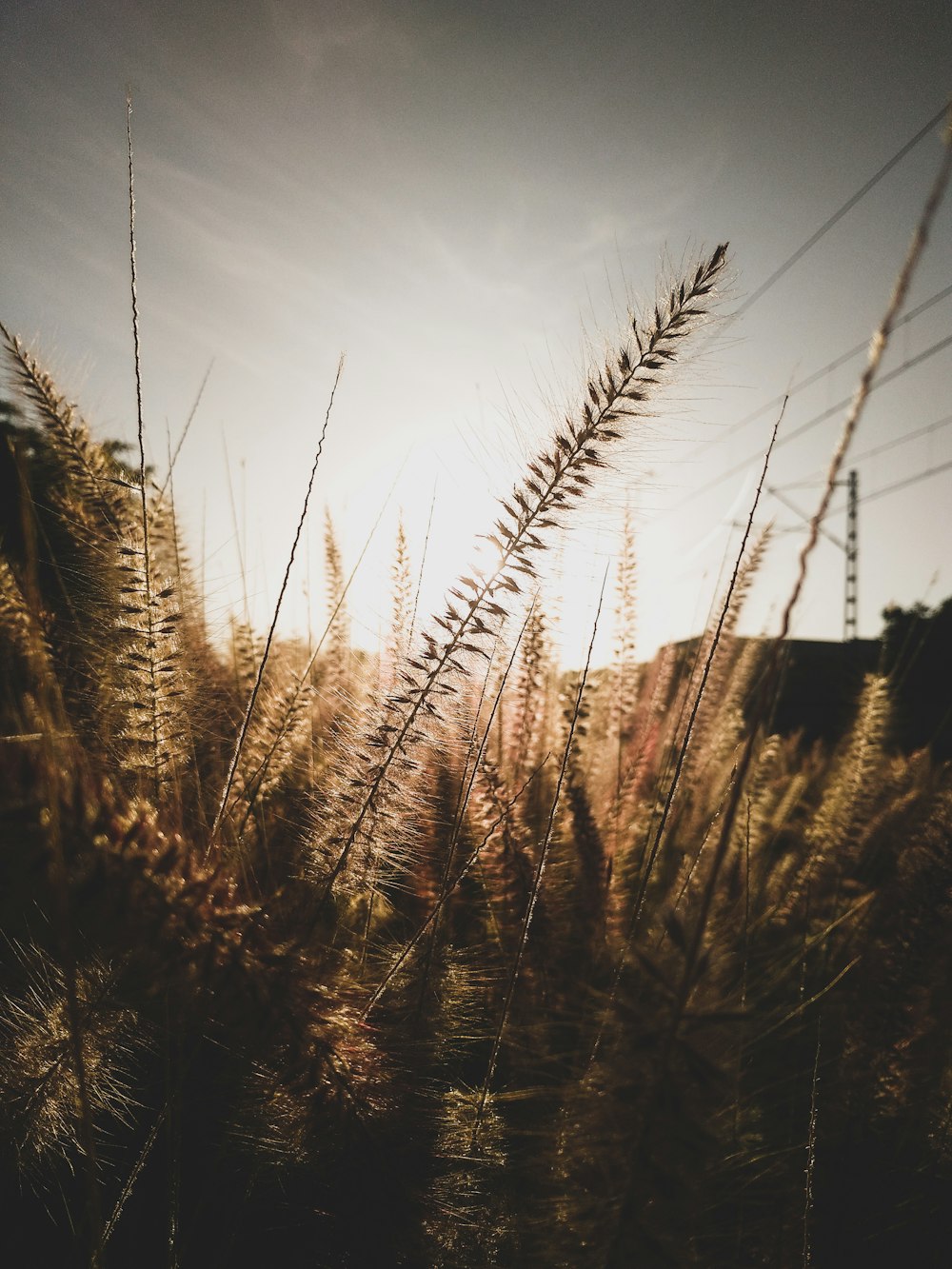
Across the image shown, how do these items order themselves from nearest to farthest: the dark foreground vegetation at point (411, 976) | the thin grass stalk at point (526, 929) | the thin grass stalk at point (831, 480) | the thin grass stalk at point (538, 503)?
the thin grass stalk at point (831, 480) → the dark foreground vegetation at point (411, 976) → the thin grass stalk at point (526, 929) → the thin grass stalk at point (538, 503)

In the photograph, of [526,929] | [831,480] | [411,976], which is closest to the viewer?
[831,480]

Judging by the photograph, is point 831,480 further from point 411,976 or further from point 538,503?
point 411,976

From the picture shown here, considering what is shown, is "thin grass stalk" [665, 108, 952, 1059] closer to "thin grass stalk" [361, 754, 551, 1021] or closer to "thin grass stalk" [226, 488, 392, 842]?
"thin grass stalk" [361, 754, 551, 1021]

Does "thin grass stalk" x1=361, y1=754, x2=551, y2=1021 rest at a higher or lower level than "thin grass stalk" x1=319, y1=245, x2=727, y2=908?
lower

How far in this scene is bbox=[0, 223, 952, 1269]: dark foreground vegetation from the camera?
16.6 inches

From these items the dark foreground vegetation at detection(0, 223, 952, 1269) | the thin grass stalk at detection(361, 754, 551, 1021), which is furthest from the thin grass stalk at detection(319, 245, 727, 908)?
the thin grass stalk at detection(361, 754, 551, 1021)

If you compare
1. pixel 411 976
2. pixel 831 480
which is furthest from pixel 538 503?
pixel 411 976

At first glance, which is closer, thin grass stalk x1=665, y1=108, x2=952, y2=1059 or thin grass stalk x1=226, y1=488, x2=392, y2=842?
thin grass stalk x1=665, y1=108, x2=952, y2=1059

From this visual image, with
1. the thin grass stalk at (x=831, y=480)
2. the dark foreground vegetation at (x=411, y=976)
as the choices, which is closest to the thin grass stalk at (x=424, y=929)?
the dark foreground vegetation at (x=411, y=976)

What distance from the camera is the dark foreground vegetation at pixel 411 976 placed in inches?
16.6

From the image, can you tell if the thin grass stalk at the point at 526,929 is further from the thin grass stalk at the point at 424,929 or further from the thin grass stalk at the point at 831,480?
the thin grass stalk at the point at 831,480

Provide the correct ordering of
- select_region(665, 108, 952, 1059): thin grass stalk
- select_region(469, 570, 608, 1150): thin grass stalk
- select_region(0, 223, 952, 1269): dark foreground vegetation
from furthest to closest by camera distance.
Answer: select_region(469, 570, 608, 1150): thin grass stalk < select_region(0, 223, 952, 1269): dark foreground vegetation < select_region(665, 108, 952, 1059): thin grass stalk

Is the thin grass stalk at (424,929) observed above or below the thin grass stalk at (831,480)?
below

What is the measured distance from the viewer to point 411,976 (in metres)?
0.81
